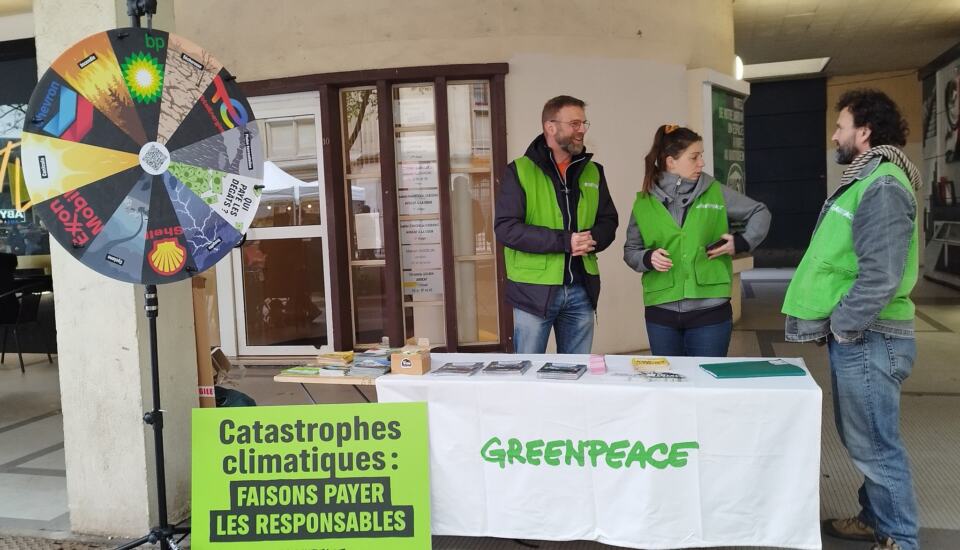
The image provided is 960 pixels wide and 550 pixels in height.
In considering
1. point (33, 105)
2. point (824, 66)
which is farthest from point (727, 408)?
point (824, 66)

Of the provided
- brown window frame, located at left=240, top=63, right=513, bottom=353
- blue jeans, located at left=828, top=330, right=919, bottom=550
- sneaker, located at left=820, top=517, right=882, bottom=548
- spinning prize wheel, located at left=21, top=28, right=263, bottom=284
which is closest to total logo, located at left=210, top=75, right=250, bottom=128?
spinning prize wheel, located at left=21, top=28, right=263, bottom=284

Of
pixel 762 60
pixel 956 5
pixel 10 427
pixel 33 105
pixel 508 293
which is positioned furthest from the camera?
pixel 762 60

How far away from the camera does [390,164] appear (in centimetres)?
563

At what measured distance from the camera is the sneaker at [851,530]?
8.32 ft

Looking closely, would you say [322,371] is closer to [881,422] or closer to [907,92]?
[881,422]

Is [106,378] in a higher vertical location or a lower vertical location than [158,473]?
higher

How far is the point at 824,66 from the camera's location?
38.2 feet

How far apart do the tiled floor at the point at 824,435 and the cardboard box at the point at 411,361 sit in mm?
671

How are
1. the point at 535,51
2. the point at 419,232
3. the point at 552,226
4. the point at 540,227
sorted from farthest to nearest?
the point at 419,232 < the point at 535,51 < the point at 552,226 < the point at 540,227

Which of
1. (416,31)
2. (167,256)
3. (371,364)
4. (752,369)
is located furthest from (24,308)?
(752,369)

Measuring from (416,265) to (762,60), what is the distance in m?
7.85

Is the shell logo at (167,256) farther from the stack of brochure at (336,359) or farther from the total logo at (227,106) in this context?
the stack of brochure at (336,359)

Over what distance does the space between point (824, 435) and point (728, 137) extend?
11.1 ft

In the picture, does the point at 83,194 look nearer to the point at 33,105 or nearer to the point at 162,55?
the point at 33,105
